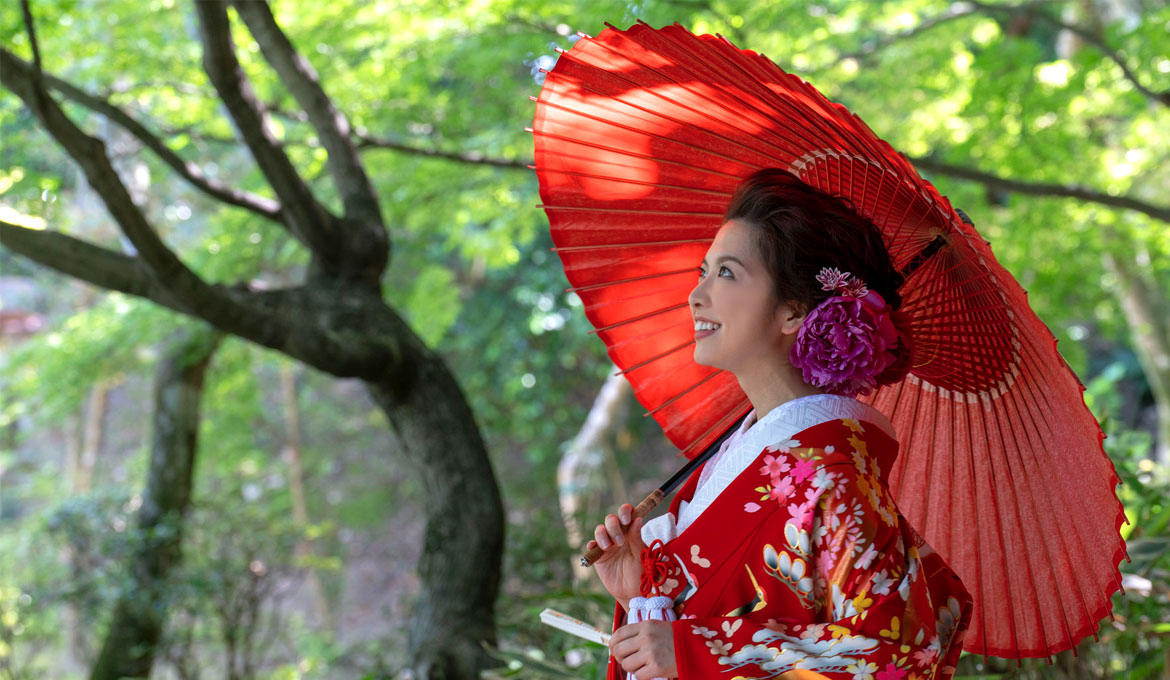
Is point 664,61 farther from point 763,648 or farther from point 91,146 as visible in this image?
point 91,146

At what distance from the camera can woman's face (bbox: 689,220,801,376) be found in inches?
55.1

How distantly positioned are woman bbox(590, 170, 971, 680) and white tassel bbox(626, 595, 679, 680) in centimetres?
1

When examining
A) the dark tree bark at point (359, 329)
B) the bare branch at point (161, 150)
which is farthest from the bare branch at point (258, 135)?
the bare branch at point (161, 150)

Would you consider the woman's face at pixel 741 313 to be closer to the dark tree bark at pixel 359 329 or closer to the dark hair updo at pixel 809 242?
the dark hair updo at pixel 809 242

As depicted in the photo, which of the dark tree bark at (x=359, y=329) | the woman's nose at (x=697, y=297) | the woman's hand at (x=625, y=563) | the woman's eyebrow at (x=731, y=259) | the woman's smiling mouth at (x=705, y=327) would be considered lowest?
the woman's hand at (x=625, y=563)

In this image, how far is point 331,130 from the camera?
3.27 metres

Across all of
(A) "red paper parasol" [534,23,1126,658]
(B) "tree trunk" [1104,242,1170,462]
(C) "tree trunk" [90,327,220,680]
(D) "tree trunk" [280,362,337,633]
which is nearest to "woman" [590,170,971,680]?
(A) "red paper parasol" [534,23,1126,658]

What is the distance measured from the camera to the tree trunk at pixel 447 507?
3.18 m

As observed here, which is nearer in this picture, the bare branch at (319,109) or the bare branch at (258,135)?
the bare branch at (258,135)

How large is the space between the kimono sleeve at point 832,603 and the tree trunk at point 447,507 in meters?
2.02

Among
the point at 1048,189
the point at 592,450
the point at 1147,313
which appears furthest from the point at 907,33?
the point at 592,450

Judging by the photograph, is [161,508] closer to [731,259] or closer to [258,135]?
[258,135]

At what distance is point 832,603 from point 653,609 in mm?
283

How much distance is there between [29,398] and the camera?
7.25m
